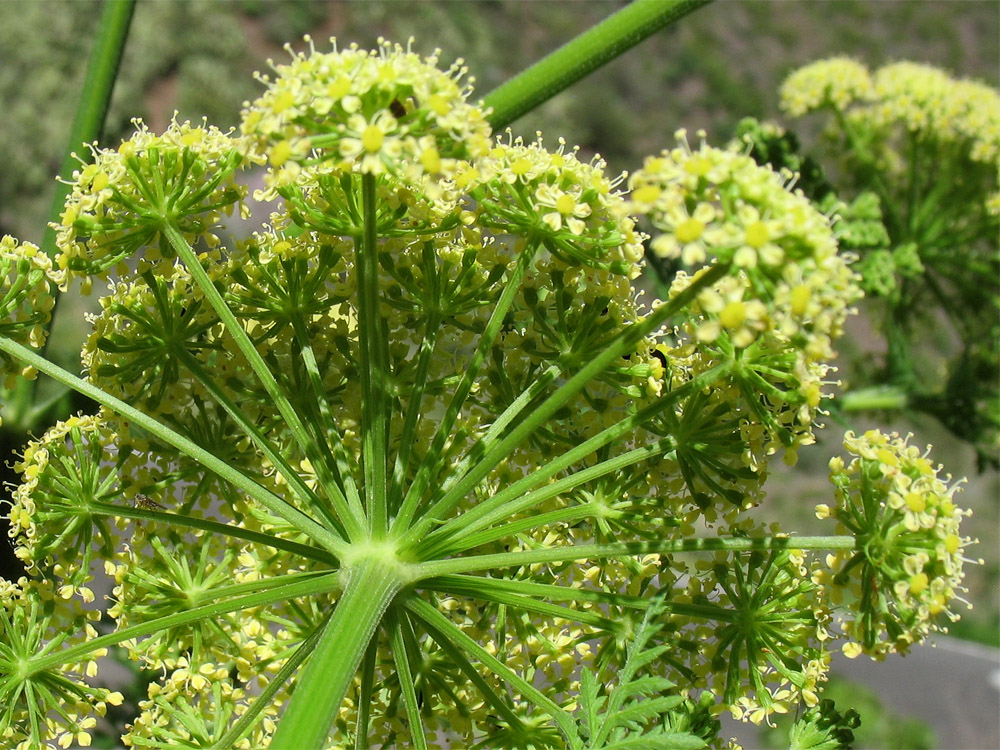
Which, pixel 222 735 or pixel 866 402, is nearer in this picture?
pixel 222 735

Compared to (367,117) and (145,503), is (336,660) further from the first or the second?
(367,117)

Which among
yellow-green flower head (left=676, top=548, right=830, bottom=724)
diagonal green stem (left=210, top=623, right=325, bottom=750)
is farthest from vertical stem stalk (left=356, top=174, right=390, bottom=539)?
yellow-green flower head (left=676, top=548, right=830, bottom=724)

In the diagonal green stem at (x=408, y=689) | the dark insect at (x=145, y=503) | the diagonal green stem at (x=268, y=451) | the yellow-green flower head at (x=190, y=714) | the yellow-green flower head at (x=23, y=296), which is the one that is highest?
the yellow-green flower head at (x=23, y=296)

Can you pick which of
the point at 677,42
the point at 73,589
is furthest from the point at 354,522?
the point at 677,42

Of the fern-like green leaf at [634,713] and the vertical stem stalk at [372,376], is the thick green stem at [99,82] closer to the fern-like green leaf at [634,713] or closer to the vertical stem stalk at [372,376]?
the vertical stem stalk at [372,376]

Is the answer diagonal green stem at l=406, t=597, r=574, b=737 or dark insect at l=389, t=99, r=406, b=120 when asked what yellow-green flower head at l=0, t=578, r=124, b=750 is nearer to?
diagonal green stem at l=406, t=597, r=574, b=737

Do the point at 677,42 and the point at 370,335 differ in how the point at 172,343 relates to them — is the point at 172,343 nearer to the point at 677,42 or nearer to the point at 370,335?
the point at 370,335

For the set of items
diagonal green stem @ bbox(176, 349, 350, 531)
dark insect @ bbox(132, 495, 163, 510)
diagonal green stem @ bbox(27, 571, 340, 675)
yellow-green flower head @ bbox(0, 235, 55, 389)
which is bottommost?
diagonal green stem @ bbox(27, 571, 340, 675)

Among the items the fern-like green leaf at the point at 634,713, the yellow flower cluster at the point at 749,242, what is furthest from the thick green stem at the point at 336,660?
the yellow flower cluster at the point at 749,242
